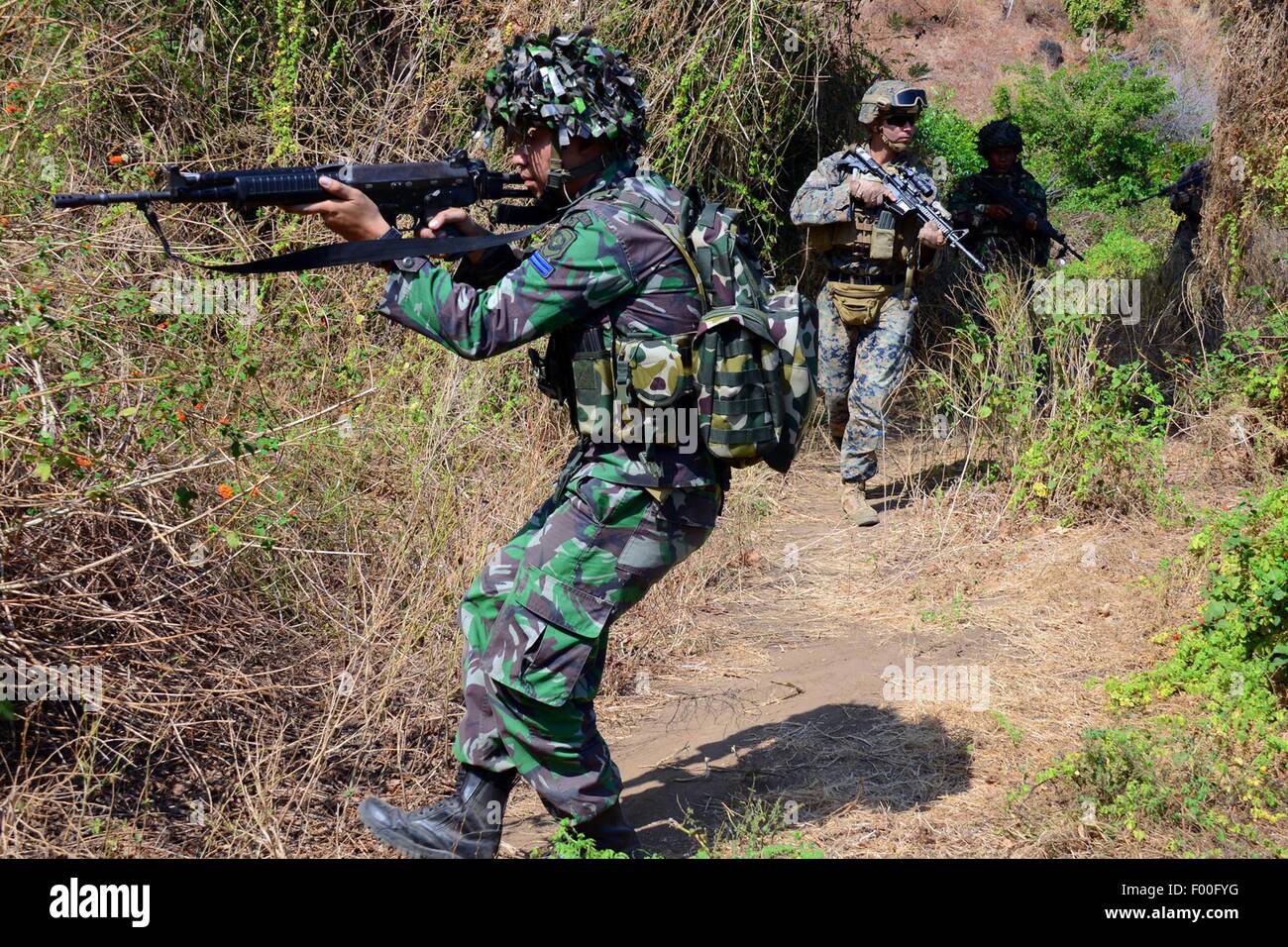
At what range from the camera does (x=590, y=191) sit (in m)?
3.19

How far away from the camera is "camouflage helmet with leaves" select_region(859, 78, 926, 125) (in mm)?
6680

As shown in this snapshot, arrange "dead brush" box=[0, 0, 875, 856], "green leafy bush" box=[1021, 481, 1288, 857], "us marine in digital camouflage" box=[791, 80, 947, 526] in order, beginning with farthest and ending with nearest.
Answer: "us marine in digital camouflage" box=[791, 80, 947, 526], "green leafy bush" box=[1021, 481, 1288, 857], "dead brush" box=[0, 0, 875, 856]

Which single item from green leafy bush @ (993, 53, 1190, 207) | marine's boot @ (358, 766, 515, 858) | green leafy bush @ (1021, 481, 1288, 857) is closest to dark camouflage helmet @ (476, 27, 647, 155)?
marine's boot @ (358, 766, 515, 858)

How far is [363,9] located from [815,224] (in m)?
2.93

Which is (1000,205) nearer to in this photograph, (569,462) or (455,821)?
(569,462)

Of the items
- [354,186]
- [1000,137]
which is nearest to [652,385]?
[354,186]

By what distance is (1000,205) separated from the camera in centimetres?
800

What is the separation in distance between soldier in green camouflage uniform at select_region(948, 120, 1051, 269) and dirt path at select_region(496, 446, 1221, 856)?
1.97m

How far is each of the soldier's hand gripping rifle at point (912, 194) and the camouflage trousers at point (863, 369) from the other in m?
0.42

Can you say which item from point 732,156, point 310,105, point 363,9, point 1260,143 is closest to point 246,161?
point 310,105

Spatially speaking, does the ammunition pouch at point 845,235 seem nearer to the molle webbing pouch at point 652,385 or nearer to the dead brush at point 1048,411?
the dead brush at point 1048,411

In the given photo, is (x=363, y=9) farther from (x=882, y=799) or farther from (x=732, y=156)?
(x=882, y=799)

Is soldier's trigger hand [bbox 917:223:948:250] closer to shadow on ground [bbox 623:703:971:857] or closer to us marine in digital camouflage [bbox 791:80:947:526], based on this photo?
us marine in digital camouflage [bbox 791:80:947:526]

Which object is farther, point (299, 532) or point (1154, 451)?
point (1154, 451)
